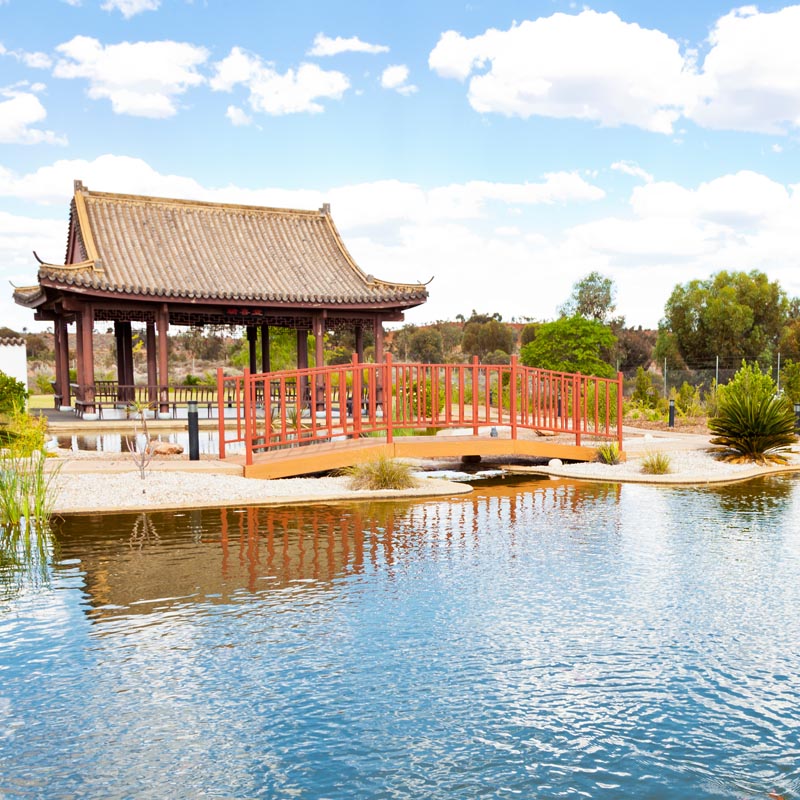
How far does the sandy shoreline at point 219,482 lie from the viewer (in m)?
11.1

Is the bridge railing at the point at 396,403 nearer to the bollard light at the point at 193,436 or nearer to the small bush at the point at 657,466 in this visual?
the bollard light at the point at 193,436

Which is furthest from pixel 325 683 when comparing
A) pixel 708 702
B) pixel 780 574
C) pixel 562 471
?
pixel 562 471

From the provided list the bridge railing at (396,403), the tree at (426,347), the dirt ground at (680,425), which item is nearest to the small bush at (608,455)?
the bridge railing at (396,403)

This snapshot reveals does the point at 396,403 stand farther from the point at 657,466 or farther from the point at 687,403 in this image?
the point at 687,403

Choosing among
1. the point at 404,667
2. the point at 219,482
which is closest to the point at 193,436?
the point at 219,482

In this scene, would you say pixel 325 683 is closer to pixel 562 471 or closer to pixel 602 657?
pixel 602 657

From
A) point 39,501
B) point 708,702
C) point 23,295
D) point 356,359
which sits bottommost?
point 708,702

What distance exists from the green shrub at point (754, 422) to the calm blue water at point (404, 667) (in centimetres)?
741

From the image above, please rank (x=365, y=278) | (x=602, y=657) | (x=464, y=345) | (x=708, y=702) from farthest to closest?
(x=464, y=345) < (x=365, y=278) < (x=602, y=657) < (x=708, y=702)

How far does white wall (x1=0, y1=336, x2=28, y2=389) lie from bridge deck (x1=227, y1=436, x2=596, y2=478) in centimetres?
2315

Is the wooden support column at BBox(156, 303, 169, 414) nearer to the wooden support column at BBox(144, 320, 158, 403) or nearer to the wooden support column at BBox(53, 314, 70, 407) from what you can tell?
the wooden support column at BBox(144, 320, 158, 403)

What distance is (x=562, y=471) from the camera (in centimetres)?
1438

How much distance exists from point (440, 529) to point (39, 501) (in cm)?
440

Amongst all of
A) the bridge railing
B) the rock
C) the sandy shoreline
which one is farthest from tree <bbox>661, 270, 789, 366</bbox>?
the rock
